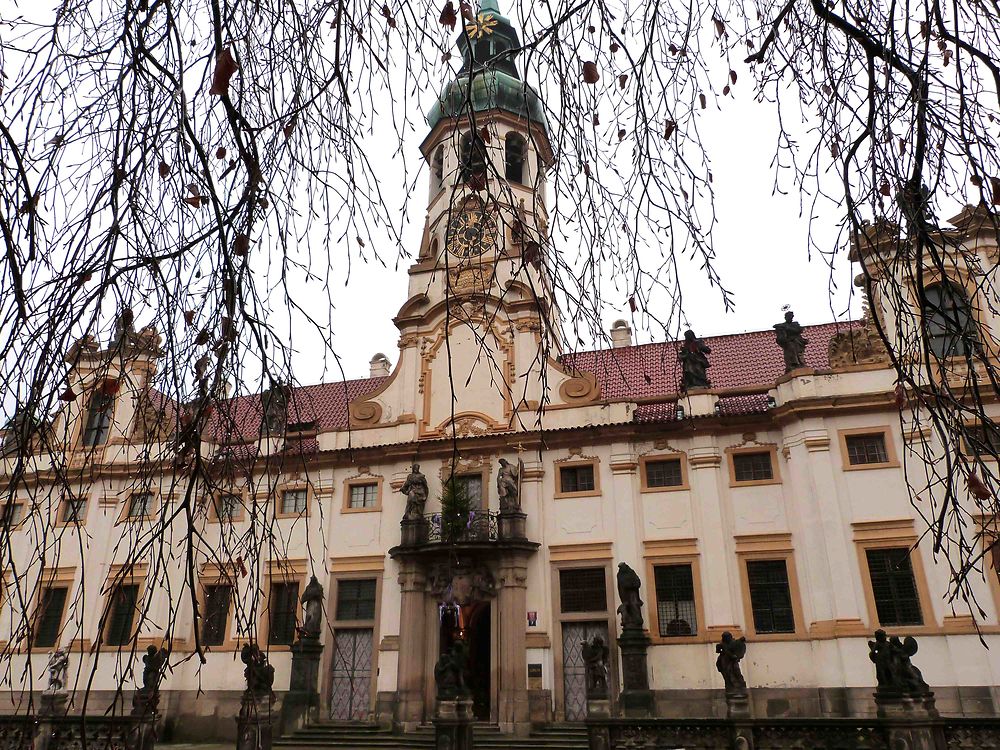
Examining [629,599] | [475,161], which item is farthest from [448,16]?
[629,599]

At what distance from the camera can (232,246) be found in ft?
10.3

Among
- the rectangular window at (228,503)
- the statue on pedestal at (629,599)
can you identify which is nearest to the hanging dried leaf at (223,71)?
the rectangular window at (228,503)

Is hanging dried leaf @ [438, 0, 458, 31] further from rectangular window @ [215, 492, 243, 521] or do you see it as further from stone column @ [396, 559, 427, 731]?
stone column @ [396, 559, 427, 731]

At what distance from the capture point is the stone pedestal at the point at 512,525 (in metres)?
20.2

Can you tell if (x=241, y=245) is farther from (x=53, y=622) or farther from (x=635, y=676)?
(x=53, y=622)

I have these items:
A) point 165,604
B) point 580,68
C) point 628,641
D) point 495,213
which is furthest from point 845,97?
point 165,604

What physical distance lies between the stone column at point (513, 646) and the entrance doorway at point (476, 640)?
613 millimetres

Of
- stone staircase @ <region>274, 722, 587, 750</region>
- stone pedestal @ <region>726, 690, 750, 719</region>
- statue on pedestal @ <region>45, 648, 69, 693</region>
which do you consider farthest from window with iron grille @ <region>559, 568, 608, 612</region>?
statue on pedestal @ <region>45, 648, 69, 693</region>

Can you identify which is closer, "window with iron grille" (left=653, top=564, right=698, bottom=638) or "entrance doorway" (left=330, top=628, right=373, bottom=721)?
"window with iron grille" (left=653, top=564, right=698, bottom=638)

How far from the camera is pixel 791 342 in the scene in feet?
68.8

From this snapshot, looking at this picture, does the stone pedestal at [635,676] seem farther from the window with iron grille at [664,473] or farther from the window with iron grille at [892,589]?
the window with iron grille at [892,589]

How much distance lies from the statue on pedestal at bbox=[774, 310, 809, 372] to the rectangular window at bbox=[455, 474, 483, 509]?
9048 mm

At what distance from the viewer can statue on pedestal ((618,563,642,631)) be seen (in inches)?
727

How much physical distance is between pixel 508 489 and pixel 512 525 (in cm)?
96
